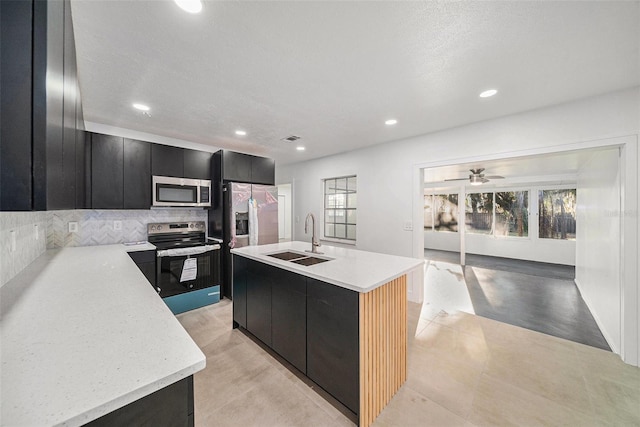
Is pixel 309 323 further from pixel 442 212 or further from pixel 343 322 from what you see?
pixel 442 212

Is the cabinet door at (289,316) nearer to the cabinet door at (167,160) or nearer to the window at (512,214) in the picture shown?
the cabinet door at (167,160)

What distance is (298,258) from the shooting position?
7.68 ft

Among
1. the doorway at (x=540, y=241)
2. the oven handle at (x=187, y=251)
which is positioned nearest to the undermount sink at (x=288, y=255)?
the oven handle at (x=187, y=251)

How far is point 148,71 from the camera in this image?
1831mm

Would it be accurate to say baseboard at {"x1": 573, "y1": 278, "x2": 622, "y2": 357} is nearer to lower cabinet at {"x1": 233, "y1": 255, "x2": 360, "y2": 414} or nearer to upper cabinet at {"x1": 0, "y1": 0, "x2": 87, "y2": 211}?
lower cabinet at {"x1": 233, "y1": 255, "x2": 360, "y2": 414}

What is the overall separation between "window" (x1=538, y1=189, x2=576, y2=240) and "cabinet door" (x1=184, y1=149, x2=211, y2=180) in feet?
26.4

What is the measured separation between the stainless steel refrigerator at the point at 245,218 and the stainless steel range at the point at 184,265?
17cm

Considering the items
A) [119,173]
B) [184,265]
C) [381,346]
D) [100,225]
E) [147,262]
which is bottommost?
[381,346]

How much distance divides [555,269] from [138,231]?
8.36 meters

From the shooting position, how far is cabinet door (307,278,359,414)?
147cm

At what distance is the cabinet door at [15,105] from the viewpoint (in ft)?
1.96

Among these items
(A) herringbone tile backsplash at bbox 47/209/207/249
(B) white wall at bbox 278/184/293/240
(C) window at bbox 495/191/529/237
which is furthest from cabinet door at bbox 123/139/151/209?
(C) window at bbox 495/191/529/237

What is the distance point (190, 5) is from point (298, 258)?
195cm

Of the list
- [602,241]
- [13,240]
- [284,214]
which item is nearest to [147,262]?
[13,240]
